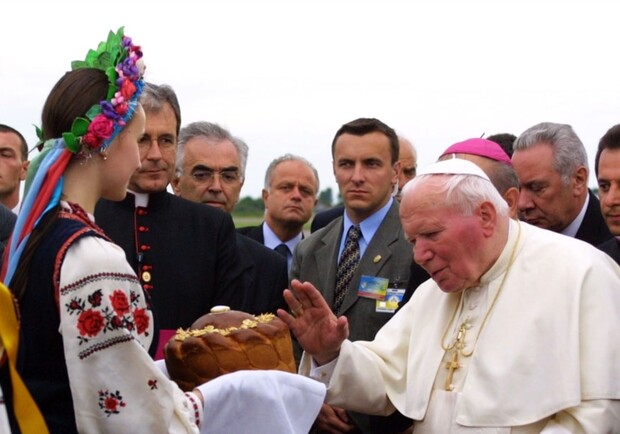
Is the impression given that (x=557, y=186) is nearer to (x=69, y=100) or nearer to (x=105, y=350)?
(x=69, y=100)

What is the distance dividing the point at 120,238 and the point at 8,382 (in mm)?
2071

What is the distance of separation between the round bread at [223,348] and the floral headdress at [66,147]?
734 millimetres

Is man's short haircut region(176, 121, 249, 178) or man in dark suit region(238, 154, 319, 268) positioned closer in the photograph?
man's short haircut region(176, 121, 249, 178)

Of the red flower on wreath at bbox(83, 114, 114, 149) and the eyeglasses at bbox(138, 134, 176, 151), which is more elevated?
the red flower on wreath at bbox(83, 114, 114, 149)

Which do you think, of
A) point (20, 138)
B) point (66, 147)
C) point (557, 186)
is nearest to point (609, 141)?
point (557, 186)

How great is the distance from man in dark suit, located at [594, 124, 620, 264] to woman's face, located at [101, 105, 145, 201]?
9.41 feet

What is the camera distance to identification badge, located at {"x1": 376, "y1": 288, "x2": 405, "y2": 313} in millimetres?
5734

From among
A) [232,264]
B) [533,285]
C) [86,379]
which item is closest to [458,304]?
[533,285]

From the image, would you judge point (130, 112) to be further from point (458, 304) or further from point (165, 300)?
point (458, 304)

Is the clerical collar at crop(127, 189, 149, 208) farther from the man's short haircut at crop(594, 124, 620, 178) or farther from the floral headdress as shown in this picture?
the man's short haircut at crop(594, 124, 620, 178)

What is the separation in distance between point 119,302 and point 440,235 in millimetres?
1699

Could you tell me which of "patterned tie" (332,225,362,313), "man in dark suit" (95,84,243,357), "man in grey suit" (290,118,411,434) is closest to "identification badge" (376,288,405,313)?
"man in grey suit" (290,118,411,434)

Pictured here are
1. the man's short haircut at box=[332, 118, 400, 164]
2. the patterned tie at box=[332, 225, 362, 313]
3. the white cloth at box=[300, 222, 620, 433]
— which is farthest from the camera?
the man's short haircut at box=[332, 118, 400, 164]

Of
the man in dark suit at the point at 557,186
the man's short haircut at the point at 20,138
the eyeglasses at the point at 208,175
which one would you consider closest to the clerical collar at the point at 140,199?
the eyeglasses at the point at 208,175
